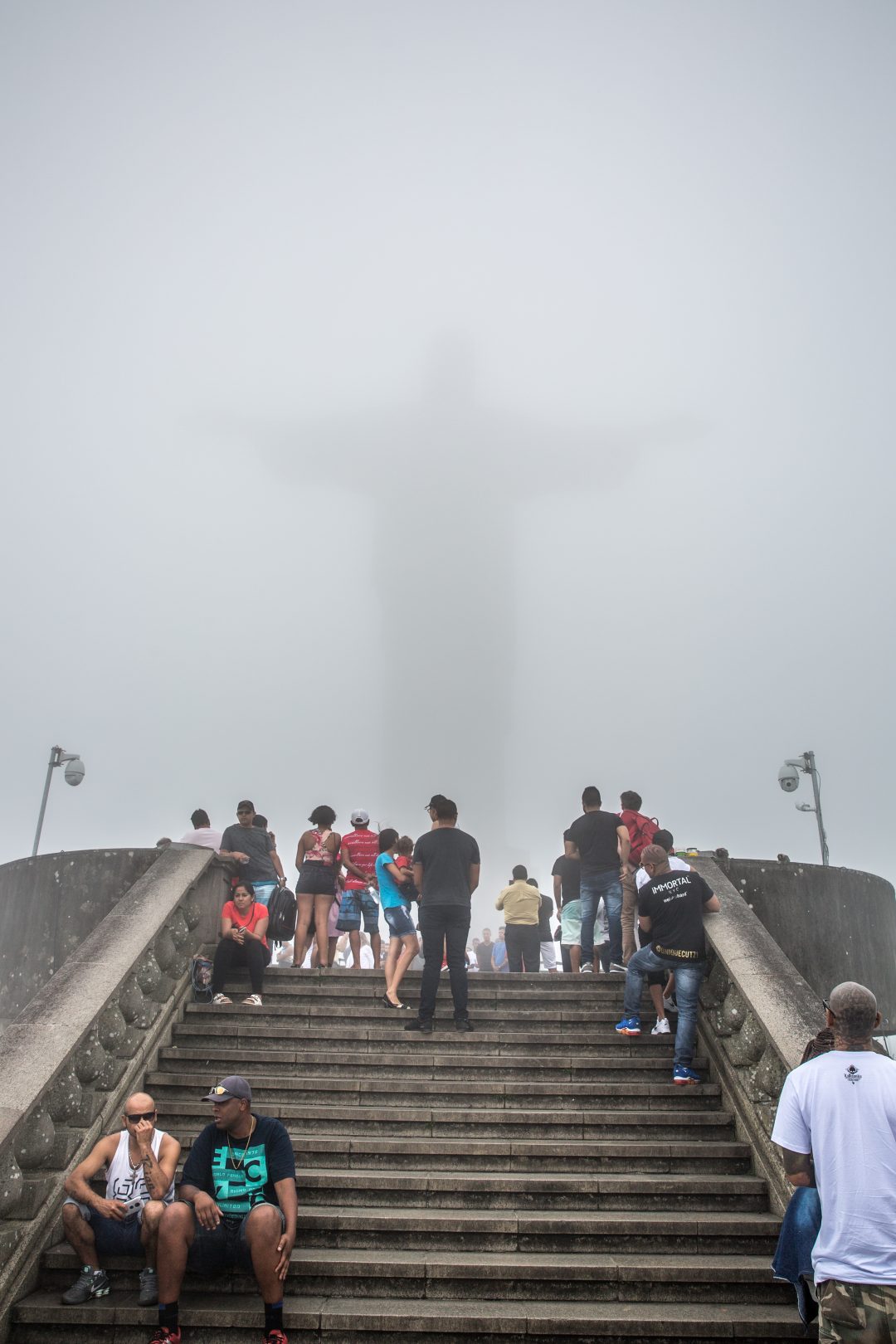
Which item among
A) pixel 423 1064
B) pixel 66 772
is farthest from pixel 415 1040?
pixel 66 772

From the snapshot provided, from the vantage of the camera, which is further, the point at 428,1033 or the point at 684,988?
the point at 428,1033

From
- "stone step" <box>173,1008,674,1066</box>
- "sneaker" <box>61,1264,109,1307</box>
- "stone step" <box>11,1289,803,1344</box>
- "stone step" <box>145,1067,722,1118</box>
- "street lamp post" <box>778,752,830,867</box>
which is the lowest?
"stone step" <box>11,1289,803,1344</box>

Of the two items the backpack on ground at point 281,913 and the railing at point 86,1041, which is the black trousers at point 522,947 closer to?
the backpack on ground at point 281,913

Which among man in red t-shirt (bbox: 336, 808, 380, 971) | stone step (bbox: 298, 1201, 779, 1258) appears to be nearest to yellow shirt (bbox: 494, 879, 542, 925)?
man in red t-shirt (bbox: 336, 808, 380, 971)

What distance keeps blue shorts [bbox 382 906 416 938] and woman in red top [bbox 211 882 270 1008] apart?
1.12m

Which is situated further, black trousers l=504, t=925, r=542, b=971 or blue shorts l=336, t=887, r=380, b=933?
black trousers l=504, t=925, r=542, b=971

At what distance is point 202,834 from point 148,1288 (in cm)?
571

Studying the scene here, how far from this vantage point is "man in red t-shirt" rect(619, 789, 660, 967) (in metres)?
10.0

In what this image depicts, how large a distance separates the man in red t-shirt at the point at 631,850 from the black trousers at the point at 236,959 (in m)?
3.33

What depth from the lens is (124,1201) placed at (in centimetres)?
589

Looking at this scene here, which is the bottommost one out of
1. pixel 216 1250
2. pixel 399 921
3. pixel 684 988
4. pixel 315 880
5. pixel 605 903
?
pixel 216 1250

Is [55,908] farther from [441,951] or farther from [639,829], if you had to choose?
[639,829]

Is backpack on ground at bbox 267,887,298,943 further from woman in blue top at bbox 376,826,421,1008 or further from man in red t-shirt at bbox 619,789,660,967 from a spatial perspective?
man in red t-shirt at bbox 619,789,660,967

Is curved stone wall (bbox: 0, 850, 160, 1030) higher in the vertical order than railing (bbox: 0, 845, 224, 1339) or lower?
higher
